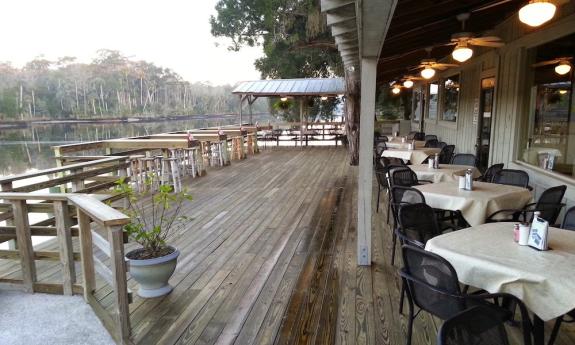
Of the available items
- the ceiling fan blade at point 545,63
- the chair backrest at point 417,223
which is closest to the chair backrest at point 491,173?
the ceiling fan blade at point 545,63

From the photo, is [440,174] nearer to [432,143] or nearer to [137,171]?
[432,143]

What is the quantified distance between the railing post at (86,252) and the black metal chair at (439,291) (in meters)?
2.18

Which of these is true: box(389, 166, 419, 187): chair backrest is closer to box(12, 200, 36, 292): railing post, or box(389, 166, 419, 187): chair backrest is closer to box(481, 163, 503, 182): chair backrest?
box(481, 163, 503, 182): chair backrest

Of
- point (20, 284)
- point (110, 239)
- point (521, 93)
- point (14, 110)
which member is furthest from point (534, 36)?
point (14, 110)

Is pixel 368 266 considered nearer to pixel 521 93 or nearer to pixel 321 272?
pixel 321 272

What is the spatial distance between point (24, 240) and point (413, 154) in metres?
5.66

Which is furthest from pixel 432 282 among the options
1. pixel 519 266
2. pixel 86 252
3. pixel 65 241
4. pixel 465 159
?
pixel 465 159

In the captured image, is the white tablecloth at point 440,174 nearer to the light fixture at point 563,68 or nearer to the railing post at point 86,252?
the light fixture at point 563,68

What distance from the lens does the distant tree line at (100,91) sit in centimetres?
3528

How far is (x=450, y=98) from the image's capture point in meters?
9.48

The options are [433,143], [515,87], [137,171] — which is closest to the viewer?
[515,87]

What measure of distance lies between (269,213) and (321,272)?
2208 millimetres

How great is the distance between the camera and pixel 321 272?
3.48 metres

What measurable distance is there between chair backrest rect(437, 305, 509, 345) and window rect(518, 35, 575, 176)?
342 centimetres
